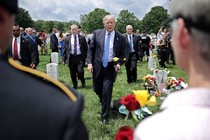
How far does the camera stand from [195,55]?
51.1 inches

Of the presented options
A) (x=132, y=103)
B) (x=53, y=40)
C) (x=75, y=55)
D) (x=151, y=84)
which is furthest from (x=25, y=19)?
(x=132, y=103)

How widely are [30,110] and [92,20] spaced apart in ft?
354

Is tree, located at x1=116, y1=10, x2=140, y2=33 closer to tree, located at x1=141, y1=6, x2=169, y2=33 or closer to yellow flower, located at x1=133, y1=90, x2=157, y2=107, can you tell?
tree, located at x1=141, y1=6, x2=169, y2=33

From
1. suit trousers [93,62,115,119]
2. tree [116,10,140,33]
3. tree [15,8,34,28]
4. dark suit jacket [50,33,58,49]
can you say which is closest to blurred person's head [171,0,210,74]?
suit trousers [93,62,115,119]

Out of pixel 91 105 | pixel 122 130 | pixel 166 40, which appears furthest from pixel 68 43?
pixel 122 130

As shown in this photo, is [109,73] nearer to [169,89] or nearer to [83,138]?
[169,89]

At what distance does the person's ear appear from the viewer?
51.8 inches

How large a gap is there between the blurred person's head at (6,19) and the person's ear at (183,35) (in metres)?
0.60

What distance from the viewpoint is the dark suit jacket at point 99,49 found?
6738 mm

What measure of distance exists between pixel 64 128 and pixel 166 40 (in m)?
17.8

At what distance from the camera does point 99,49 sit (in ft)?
→ 22.2

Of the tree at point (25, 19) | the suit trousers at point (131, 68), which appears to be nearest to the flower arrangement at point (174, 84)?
the suit trousers at point (131, 68)

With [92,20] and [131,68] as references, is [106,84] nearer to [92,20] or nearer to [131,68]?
[131,68]

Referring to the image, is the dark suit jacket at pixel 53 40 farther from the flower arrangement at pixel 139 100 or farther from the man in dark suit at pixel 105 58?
the flower arrangement at pixel 139 100
